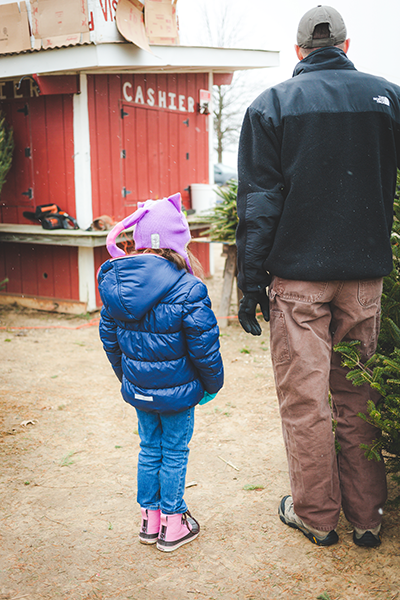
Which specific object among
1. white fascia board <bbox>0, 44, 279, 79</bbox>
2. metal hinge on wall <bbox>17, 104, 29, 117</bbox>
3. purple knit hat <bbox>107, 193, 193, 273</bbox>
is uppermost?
white fascia board <bbox>0, 44, 279, 79</bbox>

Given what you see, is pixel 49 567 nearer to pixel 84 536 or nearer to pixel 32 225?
pixel 84 536

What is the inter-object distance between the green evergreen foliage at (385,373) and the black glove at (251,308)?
39cm

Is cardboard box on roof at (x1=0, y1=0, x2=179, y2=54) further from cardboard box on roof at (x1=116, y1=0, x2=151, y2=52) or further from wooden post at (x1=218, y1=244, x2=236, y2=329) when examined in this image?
wooden post at (x1=218, y1=244, x2=236, y2=329)

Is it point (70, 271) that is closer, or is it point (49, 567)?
point (49, 567)

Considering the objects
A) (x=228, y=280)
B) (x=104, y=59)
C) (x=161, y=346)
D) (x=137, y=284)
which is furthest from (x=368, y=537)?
(x=104, y=59)

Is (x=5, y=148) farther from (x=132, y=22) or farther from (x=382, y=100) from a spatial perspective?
(x=382, y=100)

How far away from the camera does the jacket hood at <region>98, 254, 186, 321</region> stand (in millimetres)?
2268

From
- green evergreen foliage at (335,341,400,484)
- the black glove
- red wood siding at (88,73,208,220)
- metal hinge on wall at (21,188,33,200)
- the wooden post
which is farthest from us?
metal hinge on wall at (21,188,33,200)

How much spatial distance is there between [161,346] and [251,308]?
1.53ft

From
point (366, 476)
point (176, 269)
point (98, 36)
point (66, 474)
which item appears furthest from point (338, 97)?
point (98, 36)

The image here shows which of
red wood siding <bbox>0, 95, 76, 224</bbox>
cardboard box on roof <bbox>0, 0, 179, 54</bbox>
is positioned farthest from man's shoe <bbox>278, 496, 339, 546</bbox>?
cardboard box on roof <bbox>0, 0, 179, 54</bbox>

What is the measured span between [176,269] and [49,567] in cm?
147

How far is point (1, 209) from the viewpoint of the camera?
808 centimetres

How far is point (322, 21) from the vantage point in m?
2.28
